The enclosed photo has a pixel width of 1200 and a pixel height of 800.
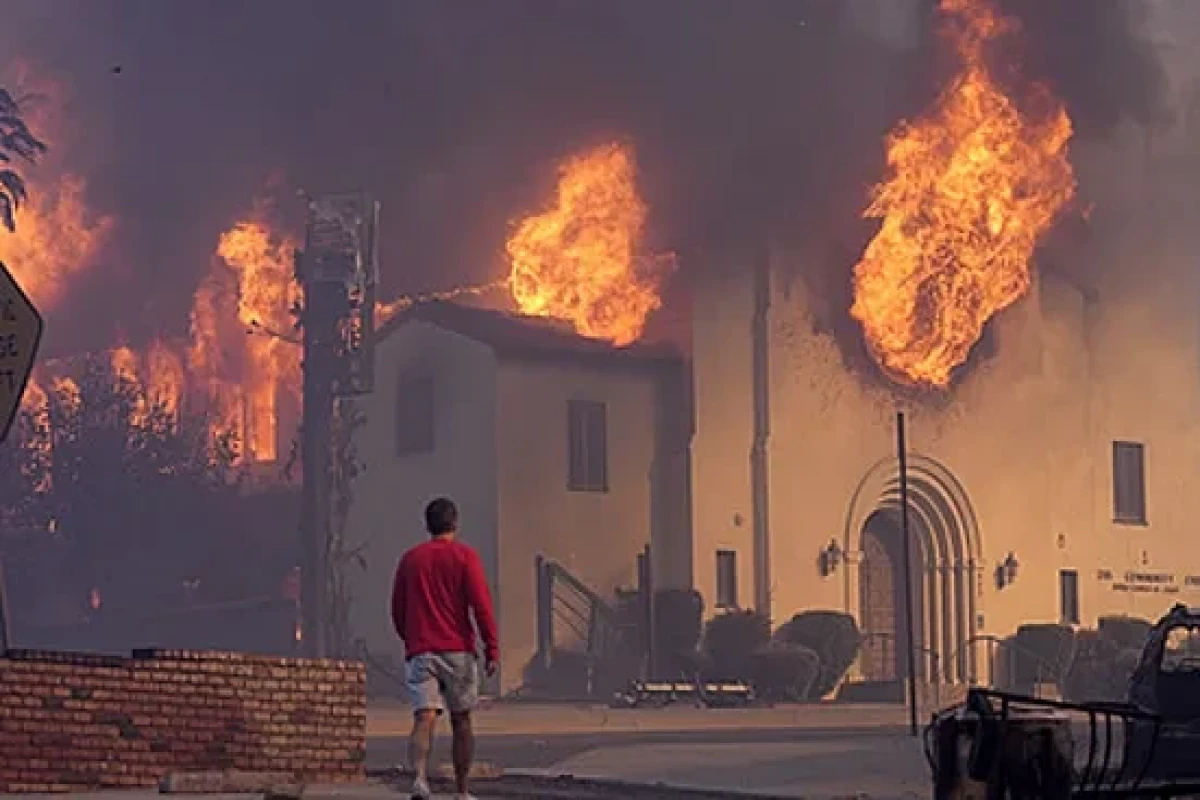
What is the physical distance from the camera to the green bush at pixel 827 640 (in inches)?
1734

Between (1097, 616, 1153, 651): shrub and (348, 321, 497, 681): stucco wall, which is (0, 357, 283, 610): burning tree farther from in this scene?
(1097, 616, 1153, 651): shrub

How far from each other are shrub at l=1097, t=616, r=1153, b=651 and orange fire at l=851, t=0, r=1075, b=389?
5.74 m

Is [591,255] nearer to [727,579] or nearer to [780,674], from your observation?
[727,579]

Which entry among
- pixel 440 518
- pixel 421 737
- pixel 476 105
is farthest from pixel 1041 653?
pixel 440 518

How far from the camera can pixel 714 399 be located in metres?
45.3

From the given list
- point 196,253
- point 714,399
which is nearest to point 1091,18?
point 714,399

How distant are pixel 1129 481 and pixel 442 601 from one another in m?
40.5

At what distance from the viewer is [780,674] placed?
139 feet

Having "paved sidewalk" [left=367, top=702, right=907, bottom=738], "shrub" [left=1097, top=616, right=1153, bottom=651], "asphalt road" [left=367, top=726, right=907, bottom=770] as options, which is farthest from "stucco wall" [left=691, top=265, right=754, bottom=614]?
"asphalt road" [left=367, top=726, right=907, bottom=770]

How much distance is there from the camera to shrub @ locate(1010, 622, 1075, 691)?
46.5 meters

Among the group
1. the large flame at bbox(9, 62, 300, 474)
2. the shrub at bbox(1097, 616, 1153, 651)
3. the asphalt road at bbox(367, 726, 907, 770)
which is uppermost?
the large flame at bbox(9, 62, 300, 474)

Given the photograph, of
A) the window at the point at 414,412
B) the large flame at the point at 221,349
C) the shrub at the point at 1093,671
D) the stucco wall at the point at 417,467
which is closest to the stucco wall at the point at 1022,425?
the shrub at the point at 1093,671

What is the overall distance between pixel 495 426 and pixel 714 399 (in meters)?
4.48

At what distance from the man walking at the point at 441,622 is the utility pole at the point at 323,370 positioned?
31.9 metres
